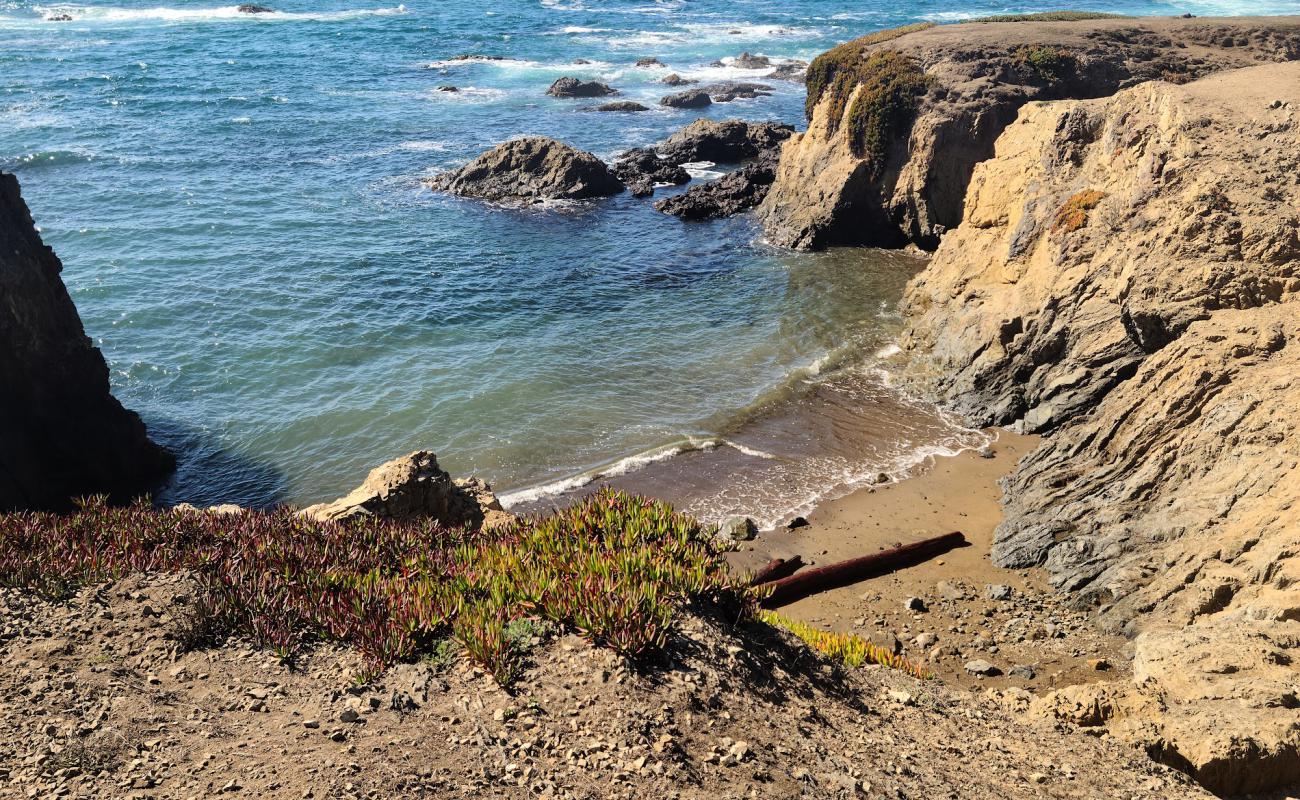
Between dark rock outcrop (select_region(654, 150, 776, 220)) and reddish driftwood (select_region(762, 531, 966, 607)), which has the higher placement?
dark rock outcrop (select_region(654, 150, 776, 220))

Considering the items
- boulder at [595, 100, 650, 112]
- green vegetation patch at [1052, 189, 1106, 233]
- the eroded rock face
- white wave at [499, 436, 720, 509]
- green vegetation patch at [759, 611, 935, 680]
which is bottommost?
white wave at [499, 436, 720, 509]

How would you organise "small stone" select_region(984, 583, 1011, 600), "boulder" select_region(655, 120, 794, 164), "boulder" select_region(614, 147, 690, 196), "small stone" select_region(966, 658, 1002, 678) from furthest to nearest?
"boulder" select_region(655, 120, 794, 164) → "boulder" select_region(614, 147, 690, 196) → "small stone" select_region(984, 583, 1011, 600) → "small stone" select_region(966, 658, 1002, 678)

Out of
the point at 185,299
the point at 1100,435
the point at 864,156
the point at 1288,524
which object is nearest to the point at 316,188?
the point at 185,299

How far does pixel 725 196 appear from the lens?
1496 inches

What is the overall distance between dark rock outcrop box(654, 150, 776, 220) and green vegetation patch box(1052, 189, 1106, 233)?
58.6 ft

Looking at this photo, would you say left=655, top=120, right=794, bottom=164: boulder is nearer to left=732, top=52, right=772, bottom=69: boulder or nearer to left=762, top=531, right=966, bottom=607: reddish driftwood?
left=732, top=52, right=772, bottom=69: boulder

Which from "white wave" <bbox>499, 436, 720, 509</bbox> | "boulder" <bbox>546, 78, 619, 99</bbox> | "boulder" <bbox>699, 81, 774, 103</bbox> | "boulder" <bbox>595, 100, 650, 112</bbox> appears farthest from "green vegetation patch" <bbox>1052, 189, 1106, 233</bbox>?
"boulder" <bbox>546, 78, 619, 99</bbox>

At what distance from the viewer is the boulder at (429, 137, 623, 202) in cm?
3884

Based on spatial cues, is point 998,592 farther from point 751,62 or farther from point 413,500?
point 751,62

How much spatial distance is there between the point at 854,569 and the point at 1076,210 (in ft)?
35.3

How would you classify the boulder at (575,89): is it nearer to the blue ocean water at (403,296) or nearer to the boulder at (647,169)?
the blue ocean water at (403,296)

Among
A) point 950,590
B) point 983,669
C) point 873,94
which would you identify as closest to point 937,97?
point 873,94

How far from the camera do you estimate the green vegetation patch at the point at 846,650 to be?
10234mm

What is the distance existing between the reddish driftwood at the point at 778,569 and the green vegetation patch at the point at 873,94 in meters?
20.4
